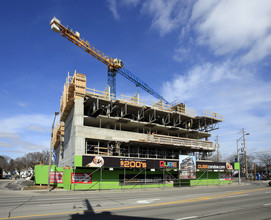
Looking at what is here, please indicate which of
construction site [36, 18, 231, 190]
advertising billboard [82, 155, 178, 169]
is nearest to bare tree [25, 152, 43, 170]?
construction site [36, 18, 231, 190]

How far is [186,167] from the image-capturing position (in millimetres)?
33188

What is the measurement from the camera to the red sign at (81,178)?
86.4ft

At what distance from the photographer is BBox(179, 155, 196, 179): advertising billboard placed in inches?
1294

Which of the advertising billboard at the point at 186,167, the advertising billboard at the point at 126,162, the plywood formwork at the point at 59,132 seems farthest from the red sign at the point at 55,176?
the advertising billboard at the point at 186,167

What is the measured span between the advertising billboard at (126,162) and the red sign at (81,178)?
2001 millimetres

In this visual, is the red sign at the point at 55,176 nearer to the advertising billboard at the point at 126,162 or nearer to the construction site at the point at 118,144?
the construction site at the point at 118,144

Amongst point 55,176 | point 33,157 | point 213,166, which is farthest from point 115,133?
point 33,157

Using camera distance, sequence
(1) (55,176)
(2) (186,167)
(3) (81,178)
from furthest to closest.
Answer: (2) (186,167)
(1) (55,176)
(3) (81,178)

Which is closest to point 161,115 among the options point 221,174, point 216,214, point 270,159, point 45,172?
point 221,174

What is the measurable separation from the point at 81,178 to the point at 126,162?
5.61 metres

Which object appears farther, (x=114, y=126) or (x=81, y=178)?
(x=114, y=126)

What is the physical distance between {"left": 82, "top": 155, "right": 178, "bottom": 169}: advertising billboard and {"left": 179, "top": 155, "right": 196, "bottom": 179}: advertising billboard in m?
0.86

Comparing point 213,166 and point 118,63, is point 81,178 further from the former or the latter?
point 118,63

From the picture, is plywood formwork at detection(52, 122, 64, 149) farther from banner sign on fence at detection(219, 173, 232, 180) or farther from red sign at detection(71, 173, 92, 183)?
banner sign on fence at detection(219, 173, 232, 180)
